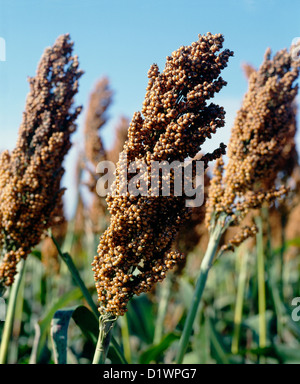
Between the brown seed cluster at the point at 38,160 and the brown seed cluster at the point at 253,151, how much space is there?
2.95 ft

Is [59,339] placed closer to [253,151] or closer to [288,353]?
[253,151]

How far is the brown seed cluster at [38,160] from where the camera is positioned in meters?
1.93

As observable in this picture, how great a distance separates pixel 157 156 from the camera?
140 cm

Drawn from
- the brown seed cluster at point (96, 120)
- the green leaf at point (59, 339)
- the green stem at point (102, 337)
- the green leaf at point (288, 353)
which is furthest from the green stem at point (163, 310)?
the green stem at point (102, 337)

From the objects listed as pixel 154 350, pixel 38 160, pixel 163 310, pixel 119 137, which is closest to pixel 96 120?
pixel 119 137

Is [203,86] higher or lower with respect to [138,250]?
higher

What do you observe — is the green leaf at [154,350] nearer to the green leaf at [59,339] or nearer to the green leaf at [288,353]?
the green leaf at [288,353]

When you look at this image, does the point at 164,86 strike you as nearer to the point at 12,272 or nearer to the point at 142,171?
the point at 142,171

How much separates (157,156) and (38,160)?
0.83 m

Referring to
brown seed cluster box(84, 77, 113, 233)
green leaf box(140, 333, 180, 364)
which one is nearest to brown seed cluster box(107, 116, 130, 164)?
brown seed cluster box(84, 77, 113, 233)

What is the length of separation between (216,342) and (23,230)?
5.34ft

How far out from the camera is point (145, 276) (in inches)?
56.0

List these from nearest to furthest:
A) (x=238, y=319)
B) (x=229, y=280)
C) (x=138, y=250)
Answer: (x=138, y=250) < (x=238, y=319) < (x=229, y=280)

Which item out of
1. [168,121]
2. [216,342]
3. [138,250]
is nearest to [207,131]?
[168,121]
